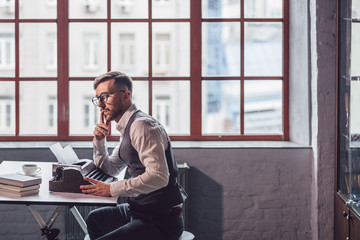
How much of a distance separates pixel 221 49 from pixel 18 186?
231cm

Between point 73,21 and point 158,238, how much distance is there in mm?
2383

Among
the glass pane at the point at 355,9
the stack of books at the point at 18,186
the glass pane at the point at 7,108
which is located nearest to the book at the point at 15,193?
the stack of books at the point at 18,186

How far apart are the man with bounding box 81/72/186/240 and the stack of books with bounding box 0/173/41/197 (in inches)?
10.8

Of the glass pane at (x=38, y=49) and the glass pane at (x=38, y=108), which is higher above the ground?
the glass pane at (x=38, y=49)

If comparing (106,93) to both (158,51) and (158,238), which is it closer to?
(158,238)

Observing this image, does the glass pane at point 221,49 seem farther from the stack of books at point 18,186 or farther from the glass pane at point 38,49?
the stack of books at point 18,186

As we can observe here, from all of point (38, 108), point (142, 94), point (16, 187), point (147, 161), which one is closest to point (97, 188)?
point (147, 161)

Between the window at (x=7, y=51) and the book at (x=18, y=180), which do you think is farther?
the window at (x=7, y=51)

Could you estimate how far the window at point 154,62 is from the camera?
4555 millimetres

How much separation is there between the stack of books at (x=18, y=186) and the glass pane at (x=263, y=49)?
7.48 feet

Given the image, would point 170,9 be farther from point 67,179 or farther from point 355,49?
point 67,179

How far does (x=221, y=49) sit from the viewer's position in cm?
460

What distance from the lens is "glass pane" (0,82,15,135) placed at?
458cm

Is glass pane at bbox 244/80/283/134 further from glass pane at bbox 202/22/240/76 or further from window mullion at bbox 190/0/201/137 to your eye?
window mullion at bbox 190/0/201/137
